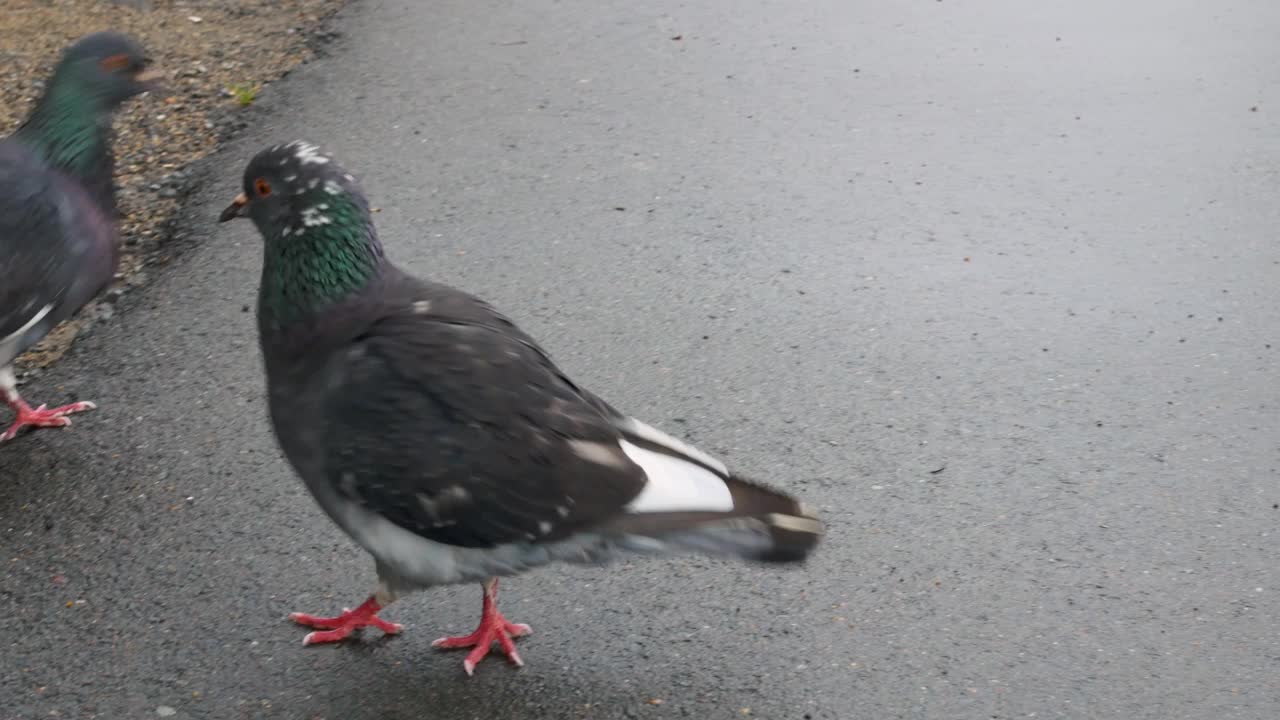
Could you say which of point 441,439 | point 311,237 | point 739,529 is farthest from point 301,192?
point 739,529

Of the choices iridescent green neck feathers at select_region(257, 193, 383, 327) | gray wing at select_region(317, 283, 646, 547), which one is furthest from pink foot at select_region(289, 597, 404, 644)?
iridescent green neck feathers at select_region(257, 193, 383, 327)

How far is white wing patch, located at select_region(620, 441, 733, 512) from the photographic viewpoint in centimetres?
298

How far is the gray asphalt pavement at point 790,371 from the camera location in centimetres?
330

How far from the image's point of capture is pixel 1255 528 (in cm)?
376

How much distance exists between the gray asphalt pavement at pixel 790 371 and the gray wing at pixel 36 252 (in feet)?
1.36

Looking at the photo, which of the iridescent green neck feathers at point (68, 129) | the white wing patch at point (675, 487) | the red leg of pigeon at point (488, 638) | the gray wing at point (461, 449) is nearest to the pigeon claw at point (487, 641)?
the red leg of pigeon at point (488, 638)

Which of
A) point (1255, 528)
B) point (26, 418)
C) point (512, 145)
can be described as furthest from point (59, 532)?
point (1255, 528)

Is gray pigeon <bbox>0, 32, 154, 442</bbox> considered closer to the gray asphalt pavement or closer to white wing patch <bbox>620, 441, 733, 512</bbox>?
the gray asphalt pavement

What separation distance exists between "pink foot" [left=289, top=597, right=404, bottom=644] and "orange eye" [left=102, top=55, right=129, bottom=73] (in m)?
1.99

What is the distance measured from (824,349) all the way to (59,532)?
2.41 metres

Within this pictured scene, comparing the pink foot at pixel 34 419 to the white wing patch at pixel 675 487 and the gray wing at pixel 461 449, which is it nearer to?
the gray wing at pixel 461 449

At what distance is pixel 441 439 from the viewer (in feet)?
9.64

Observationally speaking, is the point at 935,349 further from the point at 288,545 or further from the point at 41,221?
the point at 41,221

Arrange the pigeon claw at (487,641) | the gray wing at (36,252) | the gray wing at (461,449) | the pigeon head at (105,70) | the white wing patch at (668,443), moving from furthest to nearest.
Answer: the pigeon head at (105,70), the gray wing at (36,252), the pigeon claw at (487,641), the white wing patch at (668,443), the gray wing at (461,449)
